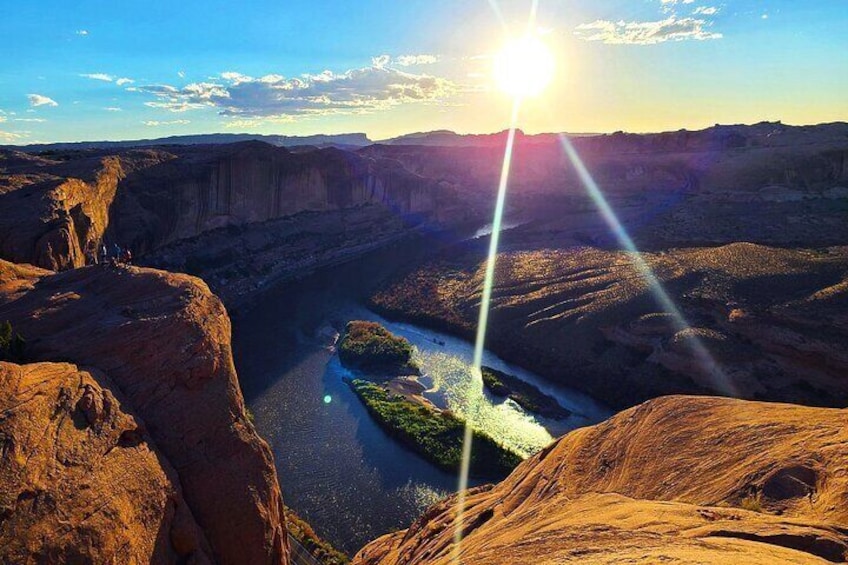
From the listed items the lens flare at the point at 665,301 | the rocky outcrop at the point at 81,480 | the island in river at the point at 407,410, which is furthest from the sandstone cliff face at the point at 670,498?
the lens flare at the point at 665,301

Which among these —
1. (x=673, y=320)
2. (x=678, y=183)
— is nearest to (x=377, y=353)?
(x=673, y=320)

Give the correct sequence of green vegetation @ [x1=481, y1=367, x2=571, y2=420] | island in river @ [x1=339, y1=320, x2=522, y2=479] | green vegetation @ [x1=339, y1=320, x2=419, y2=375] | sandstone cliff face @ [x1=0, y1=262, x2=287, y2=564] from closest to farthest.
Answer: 1. sandstone cliff face @ [x1=0, y1=262, x2=287, y2=564]
2. island in river @ [x1=339, y1=320, x2=522, y2=479]
3. green vegetation @ [x1=481, y1=367, x2=571, y2=420]
4. green vegetation @ [x1=339, y1=320, x2=419, y2=375]

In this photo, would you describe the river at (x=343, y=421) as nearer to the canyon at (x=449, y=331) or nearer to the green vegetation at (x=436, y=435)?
the green vegetation at (x=436, y=435)

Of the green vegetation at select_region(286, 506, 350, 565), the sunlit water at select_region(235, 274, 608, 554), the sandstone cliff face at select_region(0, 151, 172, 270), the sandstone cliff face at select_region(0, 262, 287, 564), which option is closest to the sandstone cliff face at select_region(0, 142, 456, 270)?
the sandstone cliff face at select_region(0, 151, 172, 270)

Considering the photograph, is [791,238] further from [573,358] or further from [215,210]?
[215,210]

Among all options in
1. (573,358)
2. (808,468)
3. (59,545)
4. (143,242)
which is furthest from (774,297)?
(143,242)

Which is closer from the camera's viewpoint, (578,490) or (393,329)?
(578,490)

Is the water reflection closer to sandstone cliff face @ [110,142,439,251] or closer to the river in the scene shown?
the river

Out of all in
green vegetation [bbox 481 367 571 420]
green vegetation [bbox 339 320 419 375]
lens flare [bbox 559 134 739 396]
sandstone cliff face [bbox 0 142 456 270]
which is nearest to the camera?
sandstone cliff face [bbox 0 142 456 270]

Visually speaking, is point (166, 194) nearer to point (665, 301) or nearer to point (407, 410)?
point (407, 410)
